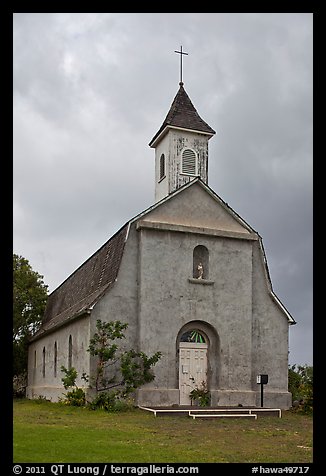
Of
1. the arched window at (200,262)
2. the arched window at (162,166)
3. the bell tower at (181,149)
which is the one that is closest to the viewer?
the arched window at (200,262)

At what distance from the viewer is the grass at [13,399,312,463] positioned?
11469 millimetres

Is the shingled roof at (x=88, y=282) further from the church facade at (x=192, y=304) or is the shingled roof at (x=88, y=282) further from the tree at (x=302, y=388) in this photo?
the tree at (x=302, y=388)

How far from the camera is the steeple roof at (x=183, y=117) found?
29.4 m

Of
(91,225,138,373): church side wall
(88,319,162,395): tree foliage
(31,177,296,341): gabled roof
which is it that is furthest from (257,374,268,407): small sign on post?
(91,225,138,373): church side wall

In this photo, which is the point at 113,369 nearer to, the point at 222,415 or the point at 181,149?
the point at 222,415

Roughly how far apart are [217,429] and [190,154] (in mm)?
15462

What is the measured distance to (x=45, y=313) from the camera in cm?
4381

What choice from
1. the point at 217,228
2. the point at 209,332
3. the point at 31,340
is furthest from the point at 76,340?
the point at 31,340

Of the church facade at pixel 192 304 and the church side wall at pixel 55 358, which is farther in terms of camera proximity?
the church side wall at pixel 55 358

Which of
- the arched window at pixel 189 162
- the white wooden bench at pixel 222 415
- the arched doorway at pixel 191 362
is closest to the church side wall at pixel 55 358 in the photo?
the arched doorway at pixel 191 362

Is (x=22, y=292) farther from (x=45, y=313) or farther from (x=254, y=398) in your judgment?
(x=254, y=398)

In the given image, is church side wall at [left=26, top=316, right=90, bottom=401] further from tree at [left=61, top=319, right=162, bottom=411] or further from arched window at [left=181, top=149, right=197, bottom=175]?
arched window at [left=181, top=149, right=197, bottom=175]

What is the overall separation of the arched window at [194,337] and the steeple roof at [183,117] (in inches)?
395
